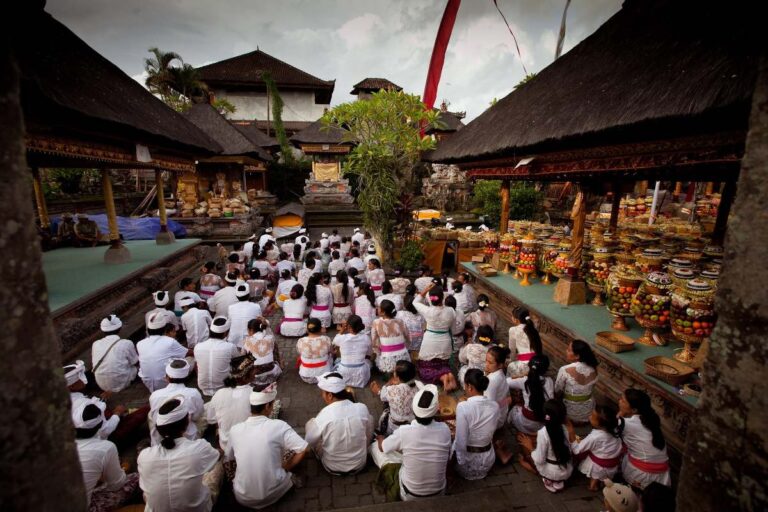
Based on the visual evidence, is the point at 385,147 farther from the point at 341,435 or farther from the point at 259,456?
the point at 259,456

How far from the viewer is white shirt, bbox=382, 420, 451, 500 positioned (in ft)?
10.0

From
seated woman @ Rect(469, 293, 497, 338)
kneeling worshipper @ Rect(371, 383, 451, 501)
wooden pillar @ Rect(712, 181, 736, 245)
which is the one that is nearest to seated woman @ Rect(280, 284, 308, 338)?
seated woman @ Rect(469, 293, 497, 338)

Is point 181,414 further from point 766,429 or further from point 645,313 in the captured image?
point 645,313

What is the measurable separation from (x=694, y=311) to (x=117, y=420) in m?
6.48

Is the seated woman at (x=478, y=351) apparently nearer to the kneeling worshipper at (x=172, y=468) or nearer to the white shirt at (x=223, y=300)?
the kneeling worshipper at (x=172, y=468)

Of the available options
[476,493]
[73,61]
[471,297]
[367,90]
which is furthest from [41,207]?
[367,90]

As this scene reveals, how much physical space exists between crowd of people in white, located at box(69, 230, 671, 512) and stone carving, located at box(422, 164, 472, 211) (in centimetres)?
1582

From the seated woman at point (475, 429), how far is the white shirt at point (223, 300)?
4.96 meters

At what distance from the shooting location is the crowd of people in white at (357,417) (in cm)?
296

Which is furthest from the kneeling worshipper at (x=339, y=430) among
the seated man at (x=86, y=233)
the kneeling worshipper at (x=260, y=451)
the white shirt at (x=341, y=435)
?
the seated man at (x=86, y=233)

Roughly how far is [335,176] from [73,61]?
18.3 m

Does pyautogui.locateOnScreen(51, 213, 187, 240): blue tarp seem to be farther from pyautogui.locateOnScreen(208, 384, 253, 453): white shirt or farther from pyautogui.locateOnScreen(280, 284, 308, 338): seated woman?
pyautogui.locateOnScreen(208, 384, 253, 453): white shirt

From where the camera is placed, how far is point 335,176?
23.5 meters

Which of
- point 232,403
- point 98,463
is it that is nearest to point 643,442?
point 232,403
